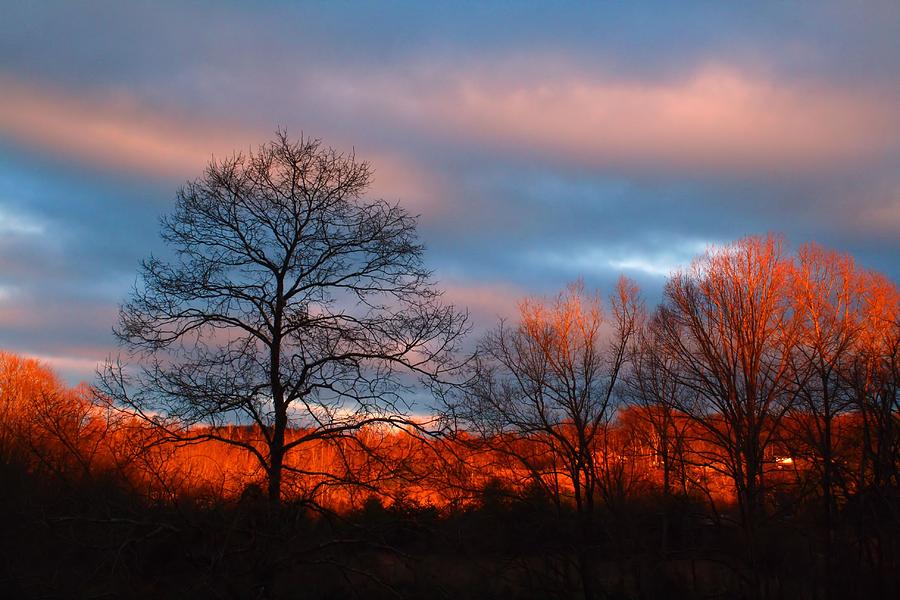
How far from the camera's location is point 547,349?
40.2 meters

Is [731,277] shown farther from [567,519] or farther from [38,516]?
[38,516]

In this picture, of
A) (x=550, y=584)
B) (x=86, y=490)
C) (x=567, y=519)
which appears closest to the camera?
(x=86, y=490)

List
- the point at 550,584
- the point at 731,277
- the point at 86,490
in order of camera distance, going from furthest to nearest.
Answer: the point at 731,277 → the point at 550,584 → the point at 86,490

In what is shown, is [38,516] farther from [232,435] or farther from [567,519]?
[567,519]

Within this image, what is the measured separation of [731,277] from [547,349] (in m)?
9.97

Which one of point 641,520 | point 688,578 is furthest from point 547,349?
point 688,578

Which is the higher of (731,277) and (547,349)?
(731,277)

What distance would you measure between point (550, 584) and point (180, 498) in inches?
788

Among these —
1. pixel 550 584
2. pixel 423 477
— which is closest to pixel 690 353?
pixel 550 584

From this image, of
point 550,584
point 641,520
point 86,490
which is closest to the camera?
point 86,490

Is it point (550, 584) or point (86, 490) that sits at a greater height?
point (86, 490)

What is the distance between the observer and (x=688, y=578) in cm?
3350

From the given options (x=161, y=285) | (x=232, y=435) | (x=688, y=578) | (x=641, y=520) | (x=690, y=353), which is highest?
(x=690, y=353)

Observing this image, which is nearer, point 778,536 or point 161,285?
point 161,285
